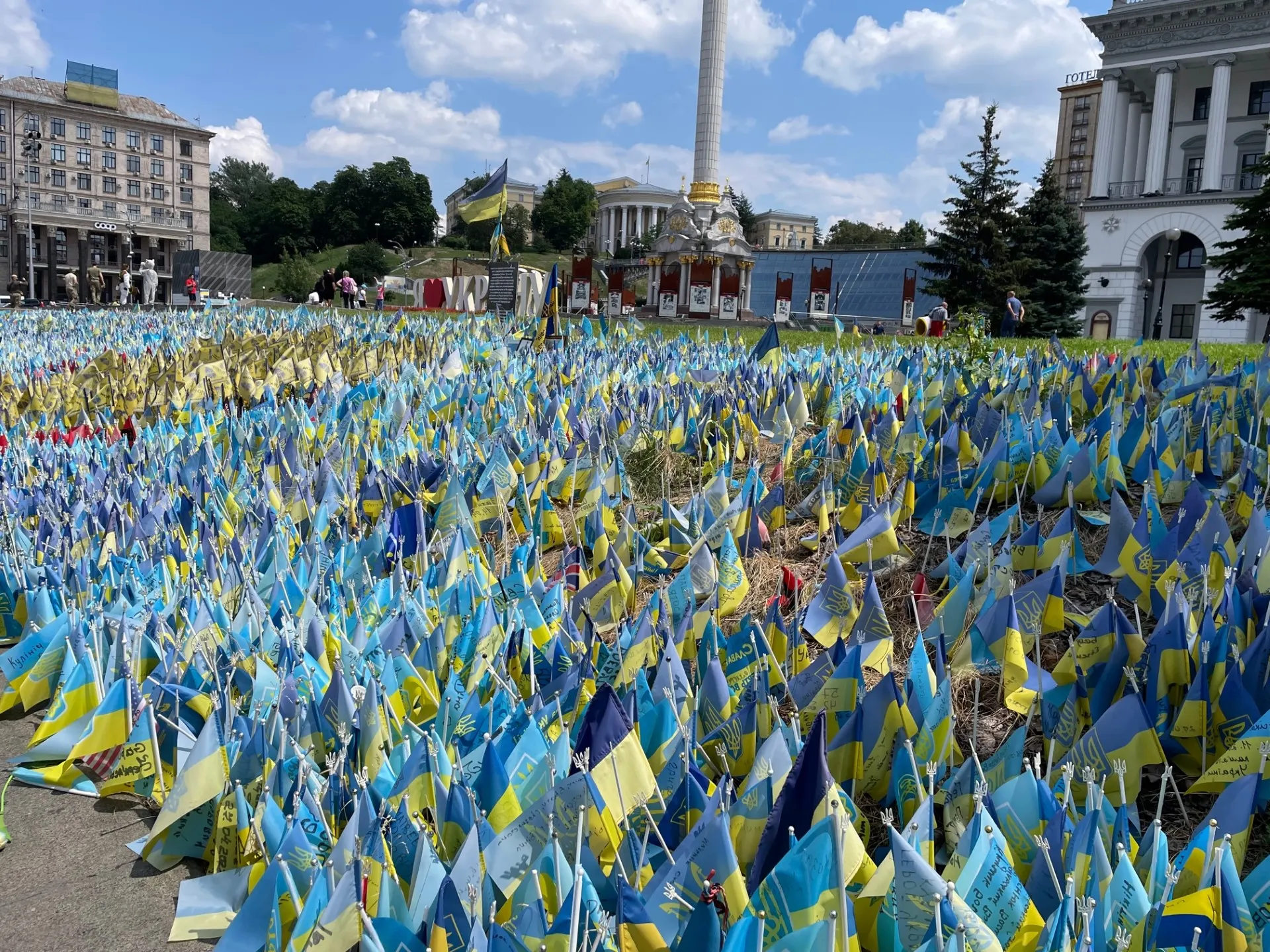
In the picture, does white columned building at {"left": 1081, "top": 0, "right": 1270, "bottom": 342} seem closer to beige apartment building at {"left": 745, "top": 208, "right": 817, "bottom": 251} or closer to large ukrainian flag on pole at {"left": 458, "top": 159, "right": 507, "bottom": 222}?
large ukrainian flag on pole at {"left": 458, "top": 159, "right": 507, "bottom": 222}

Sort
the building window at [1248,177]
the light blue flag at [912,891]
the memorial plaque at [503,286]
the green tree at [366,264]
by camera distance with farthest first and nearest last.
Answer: the green tree at [366,264], the building window at [1248,177], the memorial plaque at [503,286], the light blue flag at [912,891]

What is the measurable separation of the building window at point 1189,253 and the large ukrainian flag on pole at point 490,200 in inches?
1862

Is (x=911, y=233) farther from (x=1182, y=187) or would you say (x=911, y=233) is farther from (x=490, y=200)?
(x=490, y=200)

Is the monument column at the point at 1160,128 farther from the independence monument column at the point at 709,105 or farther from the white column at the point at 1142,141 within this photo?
the independence monument column at the point at 709,105

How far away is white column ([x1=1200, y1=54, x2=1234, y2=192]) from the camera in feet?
152

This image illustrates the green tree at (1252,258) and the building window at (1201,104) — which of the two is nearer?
the green tree at (1252,258)

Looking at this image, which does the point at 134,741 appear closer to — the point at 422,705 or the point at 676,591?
the point at 422,705

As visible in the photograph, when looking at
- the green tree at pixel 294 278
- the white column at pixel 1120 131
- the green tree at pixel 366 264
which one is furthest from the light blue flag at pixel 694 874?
the green tree at pixel 366 264

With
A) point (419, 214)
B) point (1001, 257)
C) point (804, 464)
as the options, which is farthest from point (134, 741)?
point (419, 214)

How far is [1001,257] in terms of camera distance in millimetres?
34562

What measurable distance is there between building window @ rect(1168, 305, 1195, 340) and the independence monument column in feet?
82.8

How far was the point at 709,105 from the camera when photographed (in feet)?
175

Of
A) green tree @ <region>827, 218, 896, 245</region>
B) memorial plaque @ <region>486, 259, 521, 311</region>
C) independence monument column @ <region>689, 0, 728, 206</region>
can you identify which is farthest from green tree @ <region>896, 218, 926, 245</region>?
memorial plaque @ <region>486, 259, 521, 311</region>

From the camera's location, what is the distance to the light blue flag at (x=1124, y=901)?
1.61 metres
